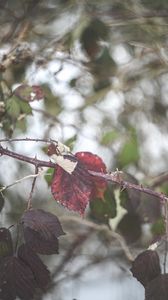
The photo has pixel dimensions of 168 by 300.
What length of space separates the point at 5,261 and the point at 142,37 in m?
0.99

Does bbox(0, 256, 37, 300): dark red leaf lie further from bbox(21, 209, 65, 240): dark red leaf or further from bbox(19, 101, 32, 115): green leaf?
bbox(19, 101, 32, 115): green leaf

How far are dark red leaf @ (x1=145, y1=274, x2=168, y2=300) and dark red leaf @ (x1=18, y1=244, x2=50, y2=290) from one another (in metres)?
0.15

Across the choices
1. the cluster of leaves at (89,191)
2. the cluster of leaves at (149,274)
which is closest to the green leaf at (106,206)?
the cluster of leaves at (89,191)

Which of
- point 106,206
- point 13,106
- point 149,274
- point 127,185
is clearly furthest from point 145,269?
point 13,106

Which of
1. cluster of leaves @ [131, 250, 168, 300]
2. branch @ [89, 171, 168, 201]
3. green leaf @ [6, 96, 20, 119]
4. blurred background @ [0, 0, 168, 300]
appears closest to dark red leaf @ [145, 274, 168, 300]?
cluster of leaves @ [131, 250, 168, 300]

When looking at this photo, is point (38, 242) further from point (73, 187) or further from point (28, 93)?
point (28, 93)

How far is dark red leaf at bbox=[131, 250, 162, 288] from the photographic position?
27.6 inches

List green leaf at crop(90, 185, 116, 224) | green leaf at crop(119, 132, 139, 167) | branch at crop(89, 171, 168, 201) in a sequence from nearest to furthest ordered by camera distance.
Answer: branch at crop(89, 171, 168, 201)
green leaf at crop(90, 185, 116, 224)
green leaf at crop(119, 132, 139, 167)

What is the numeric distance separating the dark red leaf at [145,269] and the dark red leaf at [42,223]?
0.40 ft

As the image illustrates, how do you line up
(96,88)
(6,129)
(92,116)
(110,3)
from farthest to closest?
(92,116), (96,88), (110,3), (6,129)

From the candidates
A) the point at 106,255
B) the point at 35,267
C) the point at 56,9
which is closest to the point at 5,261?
the point at 35,267

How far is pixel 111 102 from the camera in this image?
190 centimetres

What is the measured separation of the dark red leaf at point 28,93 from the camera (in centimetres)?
A: 99

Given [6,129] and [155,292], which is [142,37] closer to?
[6,129]
